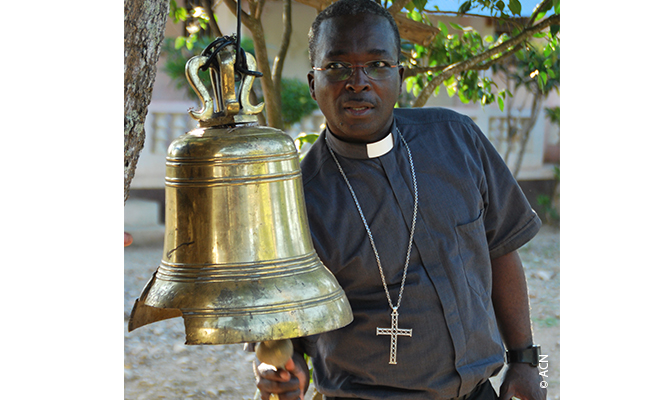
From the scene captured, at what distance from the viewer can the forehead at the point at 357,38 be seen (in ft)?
5.70

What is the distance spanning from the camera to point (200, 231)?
123 centimetres

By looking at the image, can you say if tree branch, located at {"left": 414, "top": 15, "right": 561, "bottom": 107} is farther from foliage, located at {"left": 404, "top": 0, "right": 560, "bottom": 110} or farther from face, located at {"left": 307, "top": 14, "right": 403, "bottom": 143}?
face, located at {"left": 307, "top": 14, "right": 403, "bottom": 143}

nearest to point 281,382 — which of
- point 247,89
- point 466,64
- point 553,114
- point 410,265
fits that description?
point 410,265

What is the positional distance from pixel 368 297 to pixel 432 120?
2.00 feet

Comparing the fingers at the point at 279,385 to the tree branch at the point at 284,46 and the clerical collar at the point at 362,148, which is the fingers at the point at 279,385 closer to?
the clerical collar at the point at 362,148

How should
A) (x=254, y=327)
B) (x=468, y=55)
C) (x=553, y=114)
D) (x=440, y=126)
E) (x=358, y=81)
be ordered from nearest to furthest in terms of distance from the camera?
(x=254, y=327)
(x=358, y=81)
(x=440, y=126)
(x=468, y=55)
(x=553, y=114)

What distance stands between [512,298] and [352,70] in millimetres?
966

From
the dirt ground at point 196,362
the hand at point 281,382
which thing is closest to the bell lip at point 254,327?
the hand at point 281,382

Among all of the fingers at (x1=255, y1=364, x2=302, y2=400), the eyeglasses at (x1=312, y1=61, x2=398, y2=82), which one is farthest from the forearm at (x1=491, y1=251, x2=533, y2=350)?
the fingers at (x1=255, y1=364, x2=302, y2=400)

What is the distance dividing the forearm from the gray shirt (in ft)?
0.67

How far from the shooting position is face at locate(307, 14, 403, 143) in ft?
5.69

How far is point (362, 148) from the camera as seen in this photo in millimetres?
1955

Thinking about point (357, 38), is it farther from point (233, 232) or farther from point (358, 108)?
point (233, 232)

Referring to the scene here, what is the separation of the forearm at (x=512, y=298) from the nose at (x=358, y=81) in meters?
0.81
